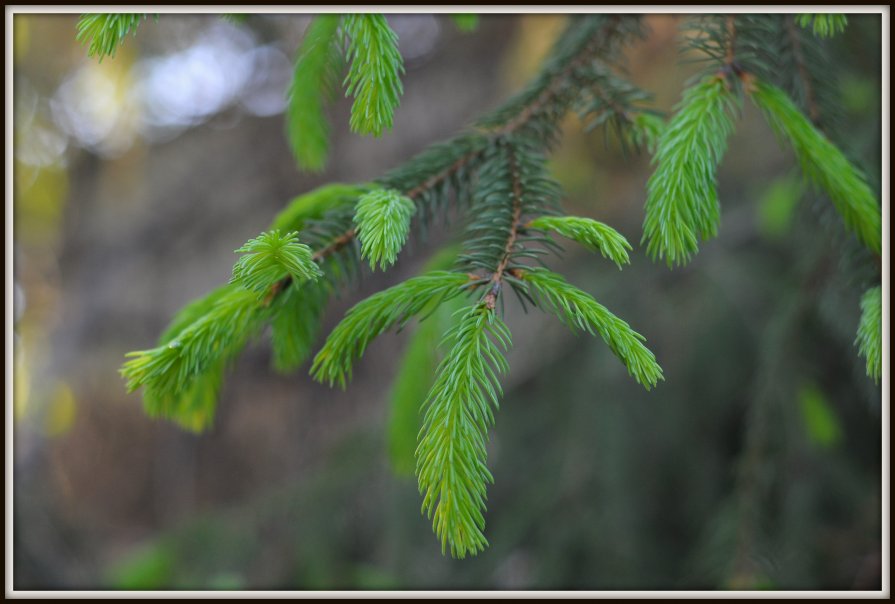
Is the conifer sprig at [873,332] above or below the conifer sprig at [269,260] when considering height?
below

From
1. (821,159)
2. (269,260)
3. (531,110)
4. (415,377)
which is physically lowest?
(415,377)

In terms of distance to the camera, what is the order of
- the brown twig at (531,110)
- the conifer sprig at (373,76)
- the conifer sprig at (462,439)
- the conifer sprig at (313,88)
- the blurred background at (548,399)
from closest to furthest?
1. the conifer sprig at (462,439)
2. the conifer sprig at (373,76)
3. the brown twig at (531,110)
4. the conifer sprig at (313,88)
5. the blurred background at (548,399)

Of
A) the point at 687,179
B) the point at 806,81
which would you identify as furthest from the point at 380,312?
the point at 806,81

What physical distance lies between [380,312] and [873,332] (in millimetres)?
594

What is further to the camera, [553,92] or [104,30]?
[553,92]

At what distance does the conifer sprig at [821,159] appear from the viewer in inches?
32.8

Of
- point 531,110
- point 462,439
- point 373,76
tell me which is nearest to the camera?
point 462,439

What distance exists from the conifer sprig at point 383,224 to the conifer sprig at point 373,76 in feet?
0.25

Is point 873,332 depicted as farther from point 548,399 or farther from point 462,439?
point 548,399

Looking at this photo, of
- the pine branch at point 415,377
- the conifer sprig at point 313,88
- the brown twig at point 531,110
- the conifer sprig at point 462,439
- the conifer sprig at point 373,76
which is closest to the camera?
the conifer sprig at point 462,439

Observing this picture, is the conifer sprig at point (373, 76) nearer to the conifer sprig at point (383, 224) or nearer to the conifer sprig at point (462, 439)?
the conifer sprig at point (383, 224)

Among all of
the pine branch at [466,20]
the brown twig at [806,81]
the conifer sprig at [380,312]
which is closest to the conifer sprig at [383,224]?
the conifer sprig at [380,312]

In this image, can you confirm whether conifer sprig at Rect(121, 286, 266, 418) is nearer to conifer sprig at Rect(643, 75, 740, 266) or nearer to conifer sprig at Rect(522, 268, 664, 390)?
conifer sprig at Rect(522, 268, 664, 390)

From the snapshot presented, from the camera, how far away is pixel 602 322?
675 millimetres
